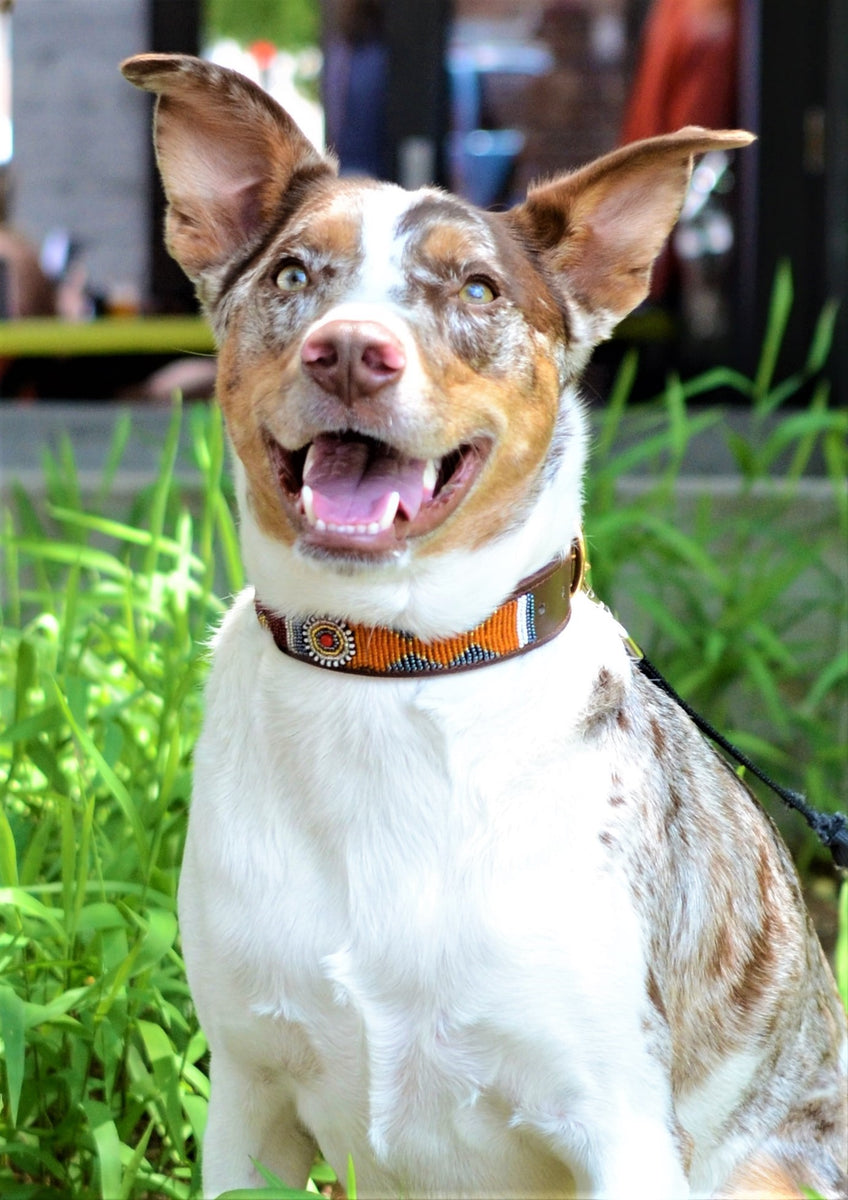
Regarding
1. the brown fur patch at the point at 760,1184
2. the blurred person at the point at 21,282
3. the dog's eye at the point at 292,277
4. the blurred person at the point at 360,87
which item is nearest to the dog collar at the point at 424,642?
the dog's eye at the point at 292,277

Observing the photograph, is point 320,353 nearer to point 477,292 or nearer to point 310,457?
point 310,457

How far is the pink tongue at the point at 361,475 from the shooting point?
178cm

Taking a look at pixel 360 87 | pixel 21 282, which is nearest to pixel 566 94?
pixel 360 87

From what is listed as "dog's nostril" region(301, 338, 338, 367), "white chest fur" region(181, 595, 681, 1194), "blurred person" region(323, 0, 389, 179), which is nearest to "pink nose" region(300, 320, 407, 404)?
"dog's nostril" region(301, 338, 338, 367)

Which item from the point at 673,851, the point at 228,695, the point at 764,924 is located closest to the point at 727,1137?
the point at 764,924

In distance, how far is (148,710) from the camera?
3131 millimetres

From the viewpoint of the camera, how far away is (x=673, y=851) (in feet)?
6.35

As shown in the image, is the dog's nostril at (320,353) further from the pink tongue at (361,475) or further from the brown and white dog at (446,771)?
the pink tongue at (361,475)

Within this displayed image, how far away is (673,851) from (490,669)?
35 cm

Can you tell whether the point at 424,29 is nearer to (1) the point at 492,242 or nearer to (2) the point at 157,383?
(2) the point at 157,383

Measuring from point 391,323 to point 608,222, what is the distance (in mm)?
475

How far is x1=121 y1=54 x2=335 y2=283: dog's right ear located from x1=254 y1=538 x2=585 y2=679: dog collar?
0.59 m

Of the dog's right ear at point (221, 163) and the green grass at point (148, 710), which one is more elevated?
the dog's right ear at point (221, 163)

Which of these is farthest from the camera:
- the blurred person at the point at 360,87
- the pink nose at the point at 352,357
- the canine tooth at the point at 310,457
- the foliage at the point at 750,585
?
the blurred person at the point at 360,87
